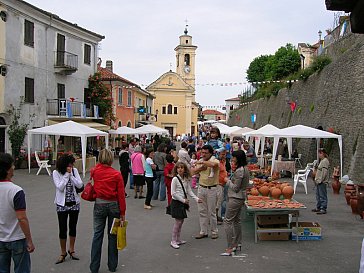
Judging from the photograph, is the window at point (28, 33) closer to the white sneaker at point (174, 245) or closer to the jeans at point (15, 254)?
the white sneaker at point (174, 245)

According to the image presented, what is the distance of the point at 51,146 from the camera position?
84.9 ft

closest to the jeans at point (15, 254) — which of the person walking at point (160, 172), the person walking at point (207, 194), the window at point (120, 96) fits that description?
the person walking at point (207, 194)

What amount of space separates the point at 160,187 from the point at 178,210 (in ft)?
18.7

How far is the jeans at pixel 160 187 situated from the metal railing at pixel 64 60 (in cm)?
1693

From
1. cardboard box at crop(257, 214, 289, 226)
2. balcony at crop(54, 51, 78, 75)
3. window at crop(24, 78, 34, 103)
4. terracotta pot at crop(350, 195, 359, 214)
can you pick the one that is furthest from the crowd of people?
balcony at crop(54, 51, 78, 75)

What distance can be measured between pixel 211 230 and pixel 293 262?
209cm

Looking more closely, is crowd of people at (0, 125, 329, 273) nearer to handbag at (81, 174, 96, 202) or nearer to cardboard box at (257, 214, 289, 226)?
handbag at (81, 174, 96, 202)

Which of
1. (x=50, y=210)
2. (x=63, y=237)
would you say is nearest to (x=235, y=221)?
(x=63, y=237)

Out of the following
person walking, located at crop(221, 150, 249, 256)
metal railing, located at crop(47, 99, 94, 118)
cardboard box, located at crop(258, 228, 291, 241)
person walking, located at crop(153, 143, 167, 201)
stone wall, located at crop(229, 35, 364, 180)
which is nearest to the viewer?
person walking, located at crop(221, 150, 249, 256)

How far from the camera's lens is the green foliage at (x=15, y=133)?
2266cm

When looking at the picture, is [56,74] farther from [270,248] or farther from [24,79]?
[270,248]

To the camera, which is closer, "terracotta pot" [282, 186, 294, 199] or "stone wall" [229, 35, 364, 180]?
"terracotta pot" [282, 186, 294, 199]

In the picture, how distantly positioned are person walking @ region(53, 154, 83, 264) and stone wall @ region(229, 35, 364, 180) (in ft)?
37.5

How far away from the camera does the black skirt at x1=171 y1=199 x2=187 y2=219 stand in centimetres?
773
